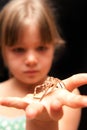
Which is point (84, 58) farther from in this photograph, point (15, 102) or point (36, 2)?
point (15, 102)

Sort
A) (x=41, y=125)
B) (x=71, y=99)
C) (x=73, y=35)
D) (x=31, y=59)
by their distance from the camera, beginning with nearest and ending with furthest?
1. (x=71, y=99)
2. (x=41, y=125)
3. (x=31, y=59)
4. (x=73, y=35)

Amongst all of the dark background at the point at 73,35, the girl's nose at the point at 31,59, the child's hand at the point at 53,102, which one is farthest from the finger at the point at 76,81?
the dark background at the point at 73,35

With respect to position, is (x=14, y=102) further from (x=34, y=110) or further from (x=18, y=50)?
(x=18, y=50)

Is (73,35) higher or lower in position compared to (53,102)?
lower

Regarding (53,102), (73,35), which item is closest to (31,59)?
(73,35)

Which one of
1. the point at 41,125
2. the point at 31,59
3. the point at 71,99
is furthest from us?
the point at 31,59

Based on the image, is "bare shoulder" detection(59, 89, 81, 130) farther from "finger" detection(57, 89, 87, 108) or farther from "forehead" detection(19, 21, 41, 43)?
"finger" detection(57, 89, 87, 108)

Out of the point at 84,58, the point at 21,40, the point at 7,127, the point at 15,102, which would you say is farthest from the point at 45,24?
the point at 15,102
